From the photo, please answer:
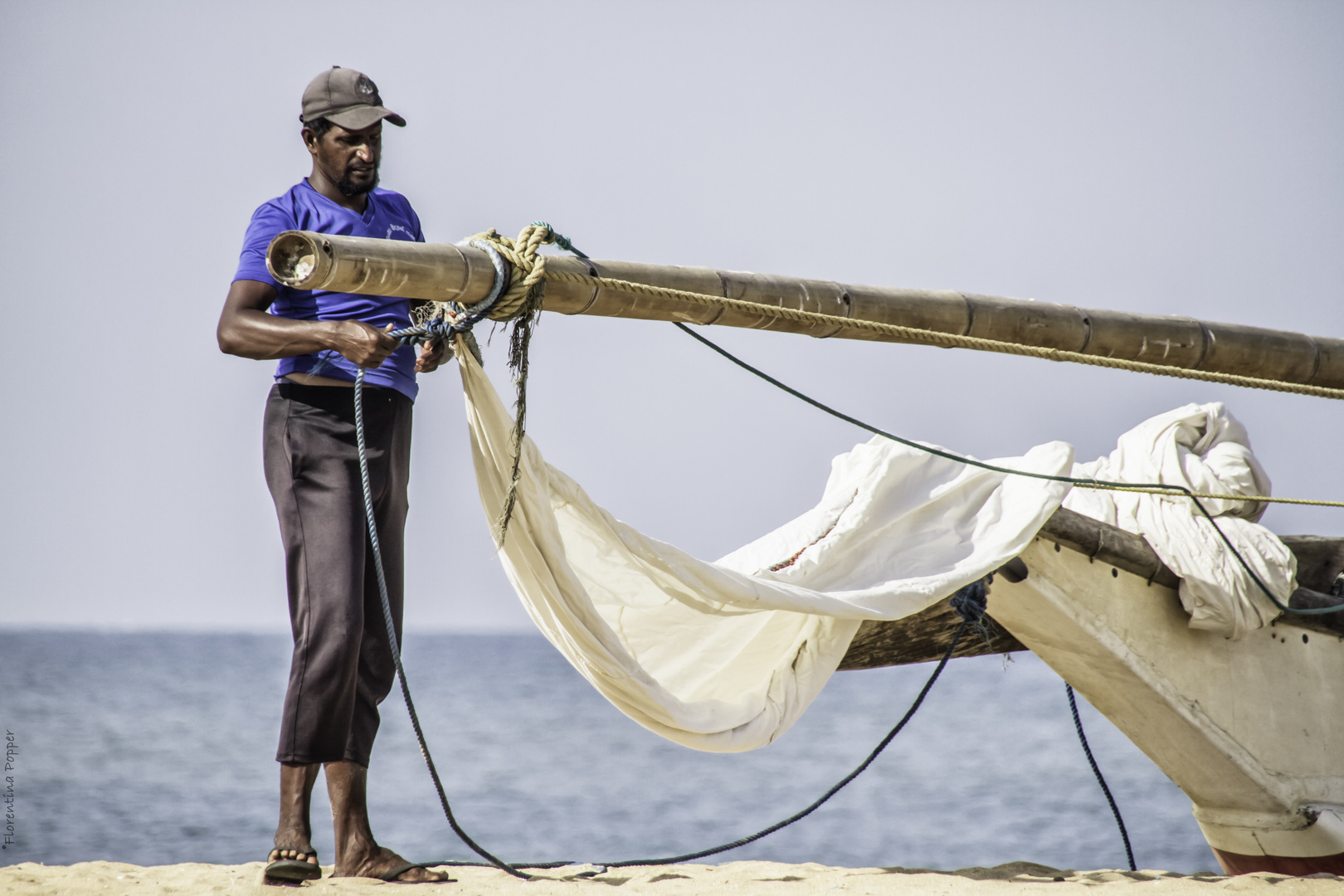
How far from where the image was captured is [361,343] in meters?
2.66

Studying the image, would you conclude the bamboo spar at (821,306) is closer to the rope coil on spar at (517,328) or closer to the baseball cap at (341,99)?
the rope coil on spar at (517,328)

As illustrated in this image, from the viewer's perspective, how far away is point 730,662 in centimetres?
368

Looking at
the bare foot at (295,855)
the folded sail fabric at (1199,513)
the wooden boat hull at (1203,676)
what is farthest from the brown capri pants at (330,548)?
the folded sail fabric at (1199,513)

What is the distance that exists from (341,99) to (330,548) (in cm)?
101

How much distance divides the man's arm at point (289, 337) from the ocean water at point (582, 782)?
310 inches

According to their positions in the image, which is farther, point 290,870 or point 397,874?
point 397,874

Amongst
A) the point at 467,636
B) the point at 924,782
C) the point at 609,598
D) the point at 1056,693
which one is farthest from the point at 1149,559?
the point at 467,636

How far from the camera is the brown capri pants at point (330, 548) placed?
9.10 ft

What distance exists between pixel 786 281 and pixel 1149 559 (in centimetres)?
169

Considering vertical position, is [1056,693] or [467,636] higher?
[1056,693]

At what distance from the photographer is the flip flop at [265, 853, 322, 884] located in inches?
107

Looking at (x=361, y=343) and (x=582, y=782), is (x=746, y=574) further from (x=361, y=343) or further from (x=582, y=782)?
(x=582, y=782)

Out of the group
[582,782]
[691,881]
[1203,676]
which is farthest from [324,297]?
[582,782]

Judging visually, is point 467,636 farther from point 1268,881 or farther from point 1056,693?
point 1268,881
